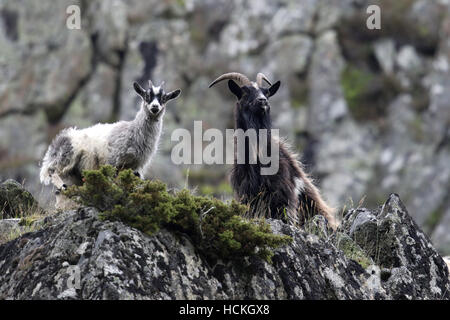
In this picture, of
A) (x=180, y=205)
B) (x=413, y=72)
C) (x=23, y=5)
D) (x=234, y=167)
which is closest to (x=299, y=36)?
(x=413, y=72)

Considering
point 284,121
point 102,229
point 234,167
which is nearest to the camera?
point 102,229

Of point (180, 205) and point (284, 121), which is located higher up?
point (180, 205)

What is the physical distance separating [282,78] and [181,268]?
1332 inches

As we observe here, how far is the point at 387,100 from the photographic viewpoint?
4191 cm

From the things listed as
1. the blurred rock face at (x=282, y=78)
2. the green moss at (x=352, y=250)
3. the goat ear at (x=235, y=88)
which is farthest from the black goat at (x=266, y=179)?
the blurred rock face at (x=282, y=78)

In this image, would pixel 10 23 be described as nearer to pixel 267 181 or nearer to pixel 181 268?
pixel 267 181

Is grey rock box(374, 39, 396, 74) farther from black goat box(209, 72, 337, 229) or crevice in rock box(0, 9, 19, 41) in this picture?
black goat box(209, 72, 337, 229)

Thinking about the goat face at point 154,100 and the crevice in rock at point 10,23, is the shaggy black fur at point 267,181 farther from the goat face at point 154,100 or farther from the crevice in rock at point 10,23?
the crevice in rock at point 10,23

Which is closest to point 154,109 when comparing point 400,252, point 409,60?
point 400,252

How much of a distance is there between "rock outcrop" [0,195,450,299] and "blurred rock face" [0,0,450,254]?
89.8 ft

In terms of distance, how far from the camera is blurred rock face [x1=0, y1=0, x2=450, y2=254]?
129 ft

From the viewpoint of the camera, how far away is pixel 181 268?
8.62m
